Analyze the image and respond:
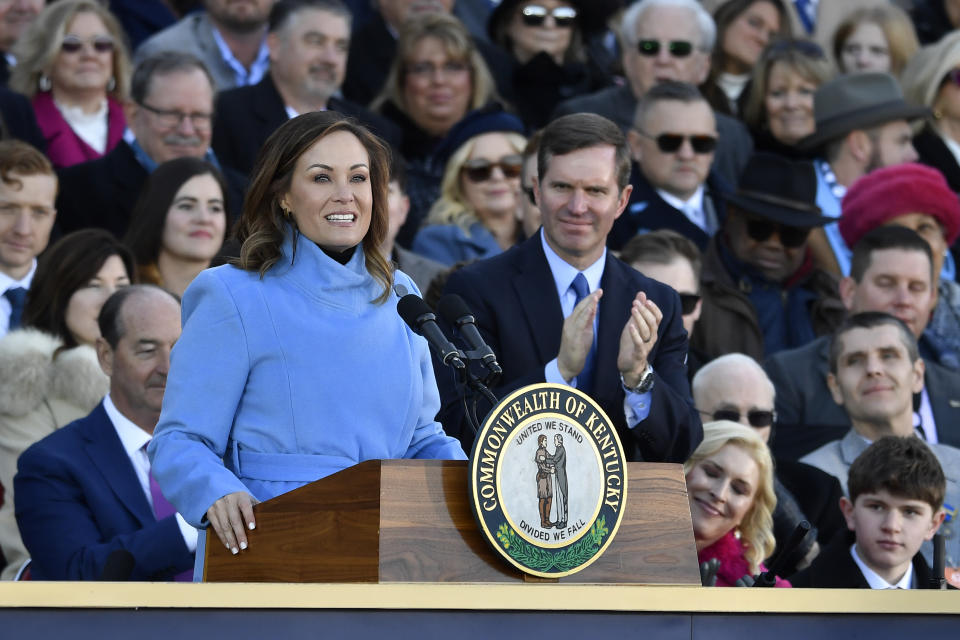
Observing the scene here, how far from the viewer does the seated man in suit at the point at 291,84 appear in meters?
7.31

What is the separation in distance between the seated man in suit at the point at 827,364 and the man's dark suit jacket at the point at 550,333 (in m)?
1.90

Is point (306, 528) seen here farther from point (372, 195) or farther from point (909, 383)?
point (909, 383)

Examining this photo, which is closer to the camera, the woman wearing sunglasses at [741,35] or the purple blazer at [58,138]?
the purple blazer at [58,138]

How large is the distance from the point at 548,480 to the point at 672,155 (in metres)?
4.71

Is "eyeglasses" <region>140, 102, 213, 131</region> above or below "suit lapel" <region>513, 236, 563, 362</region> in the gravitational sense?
above

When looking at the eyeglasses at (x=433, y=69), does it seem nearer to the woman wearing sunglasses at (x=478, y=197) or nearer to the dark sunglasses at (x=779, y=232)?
the woman wearing sunglasses at (x=478, y=197)

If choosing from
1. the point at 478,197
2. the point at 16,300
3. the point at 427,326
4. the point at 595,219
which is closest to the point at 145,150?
the point at 16,300

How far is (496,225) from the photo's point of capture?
23.5 ft

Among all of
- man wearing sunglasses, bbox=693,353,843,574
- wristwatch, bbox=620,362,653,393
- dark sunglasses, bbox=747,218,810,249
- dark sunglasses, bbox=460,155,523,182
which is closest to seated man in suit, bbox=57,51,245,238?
dark sunglasses, bbox=460,155,523,182

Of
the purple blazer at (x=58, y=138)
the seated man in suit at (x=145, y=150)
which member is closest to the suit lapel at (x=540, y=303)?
the seated man in suit at (x=145, y=150)

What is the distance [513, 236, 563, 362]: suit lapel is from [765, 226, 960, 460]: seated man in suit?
6.74 ft

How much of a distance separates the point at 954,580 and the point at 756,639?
127cm

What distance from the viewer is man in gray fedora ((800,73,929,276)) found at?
8.29 metres

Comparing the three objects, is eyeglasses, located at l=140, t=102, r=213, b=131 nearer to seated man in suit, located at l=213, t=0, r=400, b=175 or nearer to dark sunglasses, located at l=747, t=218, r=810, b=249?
seated man in suit, located at l=213, t=0, r=400, b=175
